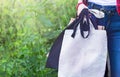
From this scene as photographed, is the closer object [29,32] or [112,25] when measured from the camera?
[112,25]

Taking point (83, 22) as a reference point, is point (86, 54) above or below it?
below

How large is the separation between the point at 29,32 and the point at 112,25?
4.72 ft

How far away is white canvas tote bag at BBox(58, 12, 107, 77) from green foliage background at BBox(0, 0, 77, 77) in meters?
1.06

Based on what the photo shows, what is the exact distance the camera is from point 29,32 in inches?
164

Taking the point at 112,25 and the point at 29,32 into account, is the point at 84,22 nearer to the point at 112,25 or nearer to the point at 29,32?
the point at 112,25

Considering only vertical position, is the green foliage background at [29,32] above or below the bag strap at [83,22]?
below

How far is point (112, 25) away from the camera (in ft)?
9.34

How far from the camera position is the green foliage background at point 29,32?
3982 mm

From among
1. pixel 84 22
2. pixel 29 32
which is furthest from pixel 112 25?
pixel 29 32

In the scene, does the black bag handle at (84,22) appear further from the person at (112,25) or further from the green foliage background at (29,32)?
the green foliage background at (29,32)

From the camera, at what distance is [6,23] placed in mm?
4309

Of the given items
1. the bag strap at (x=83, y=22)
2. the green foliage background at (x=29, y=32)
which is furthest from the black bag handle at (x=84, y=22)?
the green foliage background at (x=29, y=32)

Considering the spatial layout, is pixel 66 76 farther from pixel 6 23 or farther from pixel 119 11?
pixel 6 23

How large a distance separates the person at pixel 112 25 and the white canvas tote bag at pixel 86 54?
0.06m
